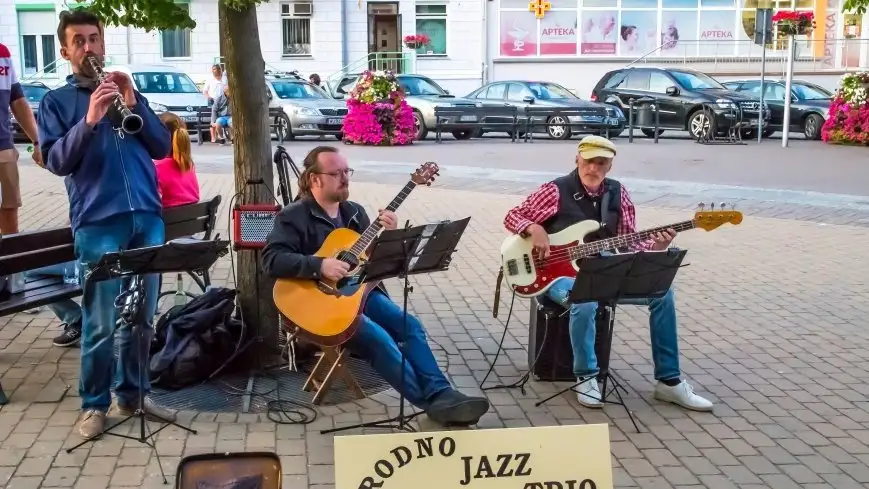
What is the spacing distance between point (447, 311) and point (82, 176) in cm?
337

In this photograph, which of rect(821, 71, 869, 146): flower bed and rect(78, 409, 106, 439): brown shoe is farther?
rect(821, 71, 869, 146): flower bed

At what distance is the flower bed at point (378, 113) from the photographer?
20.7 m

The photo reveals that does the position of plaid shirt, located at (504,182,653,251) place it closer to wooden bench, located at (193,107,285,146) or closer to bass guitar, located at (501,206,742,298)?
bass guitar, located at (501,206,742,298)

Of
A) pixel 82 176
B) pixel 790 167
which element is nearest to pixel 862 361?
pixel 82 176

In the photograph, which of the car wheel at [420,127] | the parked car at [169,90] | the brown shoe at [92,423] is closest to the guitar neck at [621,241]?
the brown shoe at [92,423]

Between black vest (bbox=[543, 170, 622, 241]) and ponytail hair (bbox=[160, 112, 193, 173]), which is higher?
ponytail hair (bbox=[160, 112, 193, 173])

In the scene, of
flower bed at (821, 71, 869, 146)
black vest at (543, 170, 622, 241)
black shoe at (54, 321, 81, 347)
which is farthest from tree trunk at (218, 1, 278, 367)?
flower bed at (821, 71, 869, 146)

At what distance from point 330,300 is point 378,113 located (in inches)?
619

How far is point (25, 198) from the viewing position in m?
13.2

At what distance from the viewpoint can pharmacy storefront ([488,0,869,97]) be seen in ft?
113

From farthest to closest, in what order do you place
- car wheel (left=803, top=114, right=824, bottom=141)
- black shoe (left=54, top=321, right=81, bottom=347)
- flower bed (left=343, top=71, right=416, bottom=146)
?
car wheel (left=803, top=114, right=824, bottom=141) → flower bed (left=343, top=71, right=416, bottom=146) → black shoe (left=54, top=321, right=81, bottom=347)

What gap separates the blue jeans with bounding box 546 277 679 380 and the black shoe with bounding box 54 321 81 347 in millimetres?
3000

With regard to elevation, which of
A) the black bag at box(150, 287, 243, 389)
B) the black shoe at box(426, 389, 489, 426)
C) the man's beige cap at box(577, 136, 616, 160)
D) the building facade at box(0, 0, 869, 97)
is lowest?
the black shoe at box(426, 389, 489, 426)

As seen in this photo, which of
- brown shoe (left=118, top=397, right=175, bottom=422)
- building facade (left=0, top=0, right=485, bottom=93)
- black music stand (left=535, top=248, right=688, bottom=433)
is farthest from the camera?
building facade (left=0, top=0, right=485, bottom=93)
